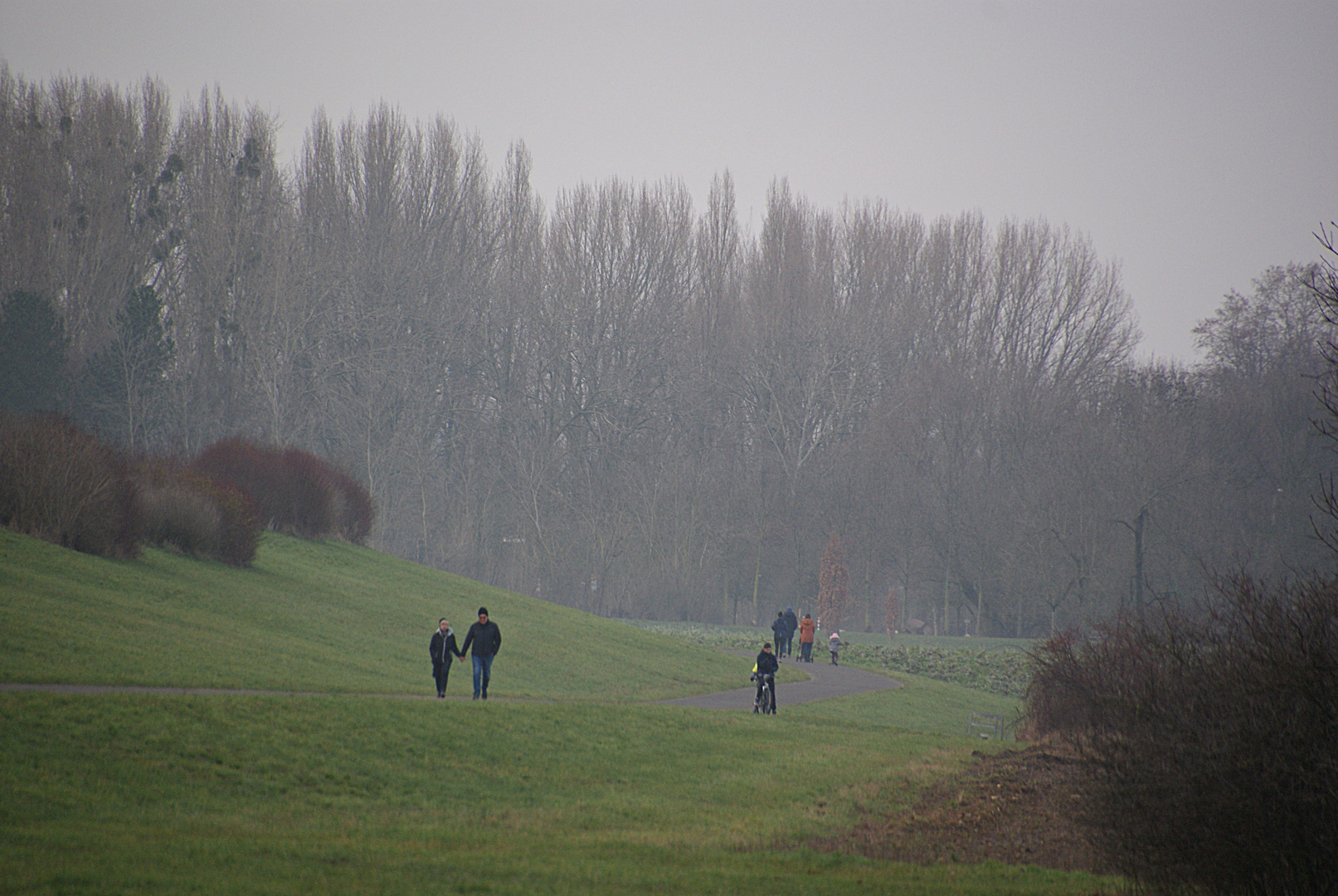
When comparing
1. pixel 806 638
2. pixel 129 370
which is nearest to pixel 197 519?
pixel 806 638

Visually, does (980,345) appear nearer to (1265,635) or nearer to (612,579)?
(612,579)

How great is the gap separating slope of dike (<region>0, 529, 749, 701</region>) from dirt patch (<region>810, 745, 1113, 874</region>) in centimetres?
978

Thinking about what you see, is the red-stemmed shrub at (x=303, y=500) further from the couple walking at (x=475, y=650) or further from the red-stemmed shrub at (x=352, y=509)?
the couple walking at (x=475, y=650)

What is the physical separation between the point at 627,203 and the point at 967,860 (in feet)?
220

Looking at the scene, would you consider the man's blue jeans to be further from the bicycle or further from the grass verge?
the bicycle

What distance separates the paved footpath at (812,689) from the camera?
27219 millimetres

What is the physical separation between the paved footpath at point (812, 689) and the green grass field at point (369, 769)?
1.24m

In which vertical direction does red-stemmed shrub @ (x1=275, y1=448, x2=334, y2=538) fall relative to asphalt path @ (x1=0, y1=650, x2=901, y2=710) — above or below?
above

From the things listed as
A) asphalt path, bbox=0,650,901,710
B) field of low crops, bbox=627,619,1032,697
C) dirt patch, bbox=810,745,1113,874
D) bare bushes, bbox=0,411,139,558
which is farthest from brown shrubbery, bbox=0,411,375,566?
dirt patch, bbox=810,745,1113,874

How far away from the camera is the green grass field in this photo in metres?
10.1

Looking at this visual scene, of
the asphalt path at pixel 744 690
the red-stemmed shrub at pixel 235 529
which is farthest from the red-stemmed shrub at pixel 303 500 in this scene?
the asphalt path at pixel 744 690

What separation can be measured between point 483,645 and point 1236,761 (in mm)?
13181

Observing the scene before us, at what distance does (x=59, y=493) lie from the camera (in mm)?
26922

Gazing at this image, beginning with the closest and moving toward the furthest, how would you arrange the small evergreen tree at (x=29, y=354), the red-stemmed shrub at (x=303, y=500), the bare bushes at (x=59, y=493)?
the bare bushes at (x=59, y=493) → the red-stemmed shrub at (x=303, y=500) → the small evergreen tree at (x=29, y=354)
